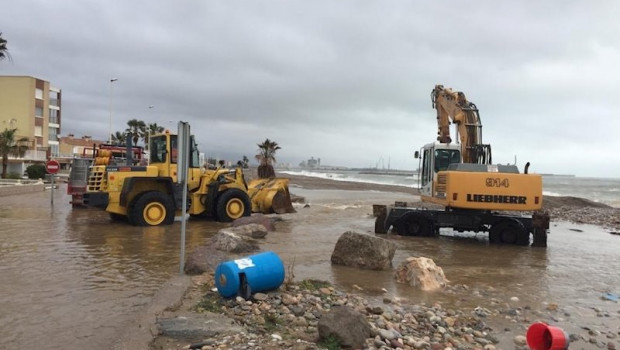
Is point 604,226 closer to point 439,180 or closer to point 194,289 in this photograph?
point 439,180

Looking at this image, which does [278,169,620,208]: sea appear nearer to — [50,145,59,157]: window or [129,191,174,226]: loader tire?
[129,191,174,226]: loader tire

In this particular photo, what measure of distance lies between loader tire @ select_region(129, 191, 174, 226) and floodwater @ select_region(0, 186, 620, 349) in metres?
0.48

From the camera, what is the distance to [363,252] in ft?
30.0

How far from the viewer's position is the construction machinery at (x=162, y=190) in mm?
14297

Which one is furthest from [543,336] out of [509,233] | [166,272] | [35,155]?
[35,155]

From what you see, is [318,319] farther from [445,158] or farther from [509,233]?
[445,158]

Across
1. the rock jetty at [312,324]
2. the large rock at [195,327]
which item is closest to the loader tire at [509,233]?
the rock jetty at [312,324]

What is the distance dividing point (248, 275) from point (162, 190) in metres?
9.96

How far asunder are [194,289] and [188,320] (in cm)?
161

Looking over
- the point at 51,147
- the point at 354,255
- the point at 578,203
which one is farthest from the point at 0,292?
the point at 51,147

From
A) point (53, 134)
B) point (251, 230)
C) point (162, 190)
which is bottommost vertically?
point (251, 230)

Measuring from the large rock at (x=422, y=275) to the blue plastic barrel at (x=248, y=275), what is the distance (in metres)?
2.64

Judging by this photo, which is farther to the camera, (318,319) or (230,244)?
(230,244)

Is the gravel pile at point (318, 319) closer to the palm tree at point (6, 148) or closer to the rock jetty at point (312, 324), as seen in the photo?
the rock jetty at point (312, 324)
